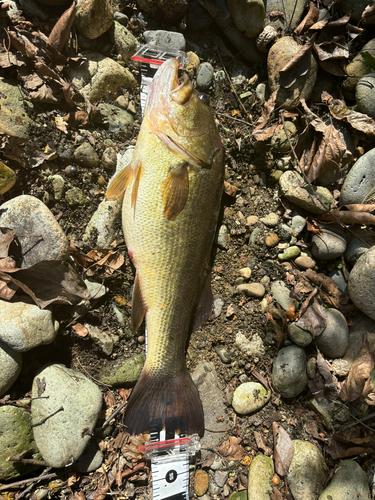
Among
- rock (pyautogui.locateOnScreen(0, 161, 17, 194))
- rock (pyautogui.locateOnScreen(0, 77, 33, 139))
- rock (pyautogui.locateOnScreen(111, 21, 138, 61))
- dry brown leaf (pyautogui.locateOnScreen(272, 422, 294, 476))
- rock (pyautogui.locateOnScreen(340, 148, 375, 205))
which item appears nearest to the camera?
rock (pyautogui.locateOnScreen(0, 161, 17, 194))

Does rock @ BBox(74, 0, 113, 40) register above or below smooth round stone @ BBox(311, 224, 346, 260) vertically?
above

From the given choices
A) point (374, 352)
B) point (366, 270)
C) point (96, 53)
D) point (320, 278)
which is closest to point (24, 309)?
point (96, 53)

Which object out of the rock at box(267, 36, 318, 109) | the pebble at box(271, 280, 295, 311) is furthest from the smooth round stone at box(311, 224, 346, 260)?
the rock at box(267, 36, 318, 109)

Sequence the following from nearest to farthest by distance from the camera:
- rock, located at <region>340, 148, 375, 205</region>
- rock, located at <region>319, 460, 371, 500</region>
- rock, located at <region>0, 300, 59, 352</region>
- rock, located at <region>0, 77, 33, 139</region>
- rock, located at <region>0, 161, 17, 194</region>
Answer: rock, located at <region>0, 300, 59, 352</region>
rock, located at <region>0, 161, 17, 194</region>
rock, located at <region>0, 77, 33, 139</region>
rock, located at <region>319, 460, 371, 500</region>
rock, located at <region>340, 148, 375, 205</region>

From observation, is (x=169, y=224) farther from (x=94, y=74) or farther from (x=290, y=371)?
(x=290, y=371)

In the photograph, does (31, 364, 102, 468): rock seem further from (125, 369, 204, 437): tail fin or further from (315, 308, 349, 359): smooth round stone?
(315, 308, 349, 359): smooth round stone

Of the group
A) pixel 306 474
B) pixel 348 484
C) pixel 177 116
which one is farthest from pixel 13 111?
pixel 348 484

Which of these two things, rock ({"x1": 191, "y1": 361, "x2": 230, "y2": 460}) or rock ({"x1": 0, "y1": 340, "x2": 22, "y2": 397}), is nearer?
rock ({"x1": 0, "y1": 340, "x2": 22, "y2": 397})

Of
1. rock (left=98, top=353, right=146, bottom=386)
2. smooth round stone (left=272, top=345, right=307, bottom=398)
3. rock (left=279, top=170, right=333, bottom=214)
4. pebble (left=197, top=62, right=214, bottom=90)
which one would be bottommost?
smooth round stone (left=272, top=345, right=307, bottom=398)
